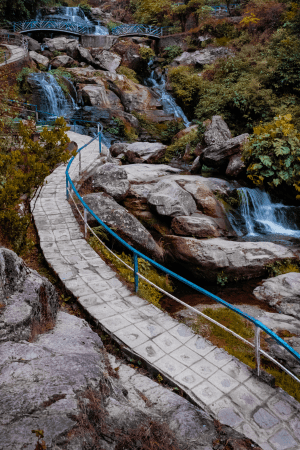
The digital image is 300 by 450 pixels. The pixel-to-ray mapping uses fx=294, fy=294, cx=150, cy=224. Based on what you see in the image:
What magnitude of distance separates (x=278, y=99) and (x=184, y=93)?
6.87 m

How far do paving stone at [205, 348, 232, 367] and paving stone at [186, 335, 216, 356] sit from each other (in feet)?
0.20

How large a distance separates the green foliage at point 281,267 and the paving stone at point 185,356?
16.5 feet

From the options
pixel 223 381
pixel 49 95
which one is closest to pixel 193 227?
pixel 223 381

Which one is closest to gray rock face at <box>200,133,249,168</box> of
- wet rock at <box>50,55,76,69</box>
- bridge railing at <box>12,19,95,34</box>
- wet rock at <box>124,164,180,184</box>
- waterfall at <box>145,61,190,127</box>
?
wet rock at <box>124,164,180,184</box>

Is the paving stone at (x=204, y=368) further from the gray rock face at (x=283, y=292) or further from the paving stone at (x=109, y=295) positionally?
the gray rock face at (x=283, y=292)

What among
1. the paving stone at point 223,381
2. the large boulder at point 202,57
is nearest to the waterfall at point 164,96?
the large boulder at point 202,57

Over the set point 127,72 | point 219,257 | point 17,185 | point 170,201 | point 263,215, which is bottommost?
point 219,257

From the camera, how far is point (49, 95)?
18141 mm

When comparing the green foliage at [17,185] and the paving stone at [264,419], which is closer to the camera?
the paving stone at [264,419]

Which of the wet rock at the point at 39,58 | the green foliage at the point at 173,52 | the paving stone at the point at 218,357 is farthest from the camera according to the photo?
the green foliage at the point at 173,52

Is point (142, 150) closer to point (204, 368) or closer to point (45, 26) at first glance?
point (204, 368)

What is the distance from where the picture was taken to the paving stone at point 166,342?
3643 millimetres

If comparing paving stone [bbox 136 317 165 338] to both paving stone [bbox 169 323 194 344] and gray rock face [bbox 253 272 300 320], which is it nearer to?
paving stone [bbox 169 323 194 344]

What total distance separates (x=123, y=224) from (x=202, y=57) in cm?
2131
